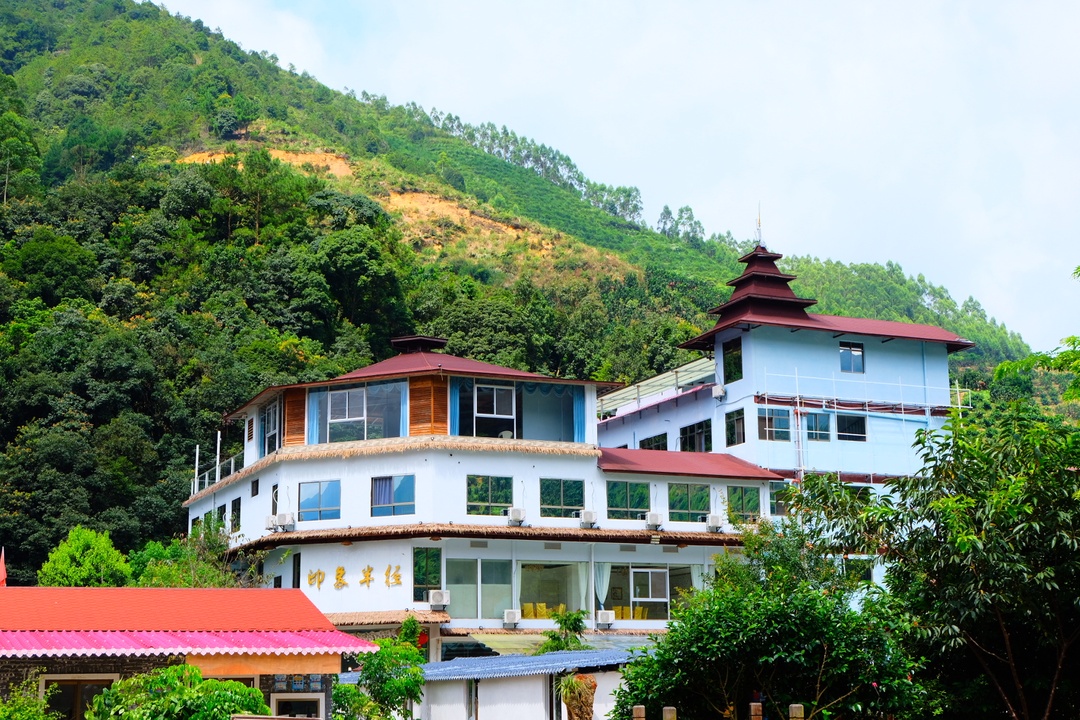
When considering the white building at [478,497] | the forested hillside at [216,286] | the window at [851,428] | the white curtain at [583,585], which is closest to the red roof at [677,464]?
the white building at [478,497]

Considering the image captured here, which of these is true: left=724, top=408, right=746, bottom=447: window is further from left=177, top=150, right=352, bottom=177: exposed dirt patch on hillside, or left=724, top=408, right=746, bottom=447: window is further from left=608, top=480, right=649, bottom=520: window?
left=177, top=150, right=352, bottom=177: exposed dirt patch on hillside

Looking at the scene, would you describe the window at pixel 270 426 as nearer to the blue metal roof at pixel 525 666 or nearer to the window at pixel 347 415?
the window at pixel 347 415

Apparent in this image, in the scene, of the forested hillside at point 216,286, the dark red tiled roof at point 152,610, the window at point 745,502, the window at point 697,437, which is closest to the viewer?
the dark red tiled roof at point 152,610

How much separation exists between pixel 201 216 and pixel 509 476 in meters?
35.2

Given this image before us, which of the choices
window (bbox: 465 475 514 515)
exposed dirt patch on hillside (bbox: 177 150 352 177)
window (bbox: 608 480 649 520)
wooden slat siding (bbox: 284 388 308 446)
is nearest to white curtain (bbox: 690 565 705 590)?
window (bbox: 608 480 649 520)

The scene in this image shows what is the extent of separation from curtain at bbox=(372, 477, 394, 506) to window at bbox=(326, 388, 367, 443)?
4.32 feet

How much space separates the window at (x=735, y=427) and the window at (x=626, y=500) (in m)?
5.14

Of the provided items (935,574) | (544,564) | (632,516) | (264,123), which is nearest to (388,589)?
(544,564)

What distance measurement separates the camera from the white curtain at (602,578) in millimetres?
35344

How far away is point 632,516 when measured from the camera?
36.5 metres

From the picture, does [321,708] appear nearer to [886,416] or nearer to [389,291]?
[886,416]

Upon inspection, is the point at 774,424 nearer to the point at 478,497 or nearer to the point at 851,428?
the point at 851,428

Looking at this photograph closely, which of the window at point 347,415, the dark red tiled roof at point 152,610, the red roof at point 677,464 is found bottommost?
the dark red tiled roof at point 152,610

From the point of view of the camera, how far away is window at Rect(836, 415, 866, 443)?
41125mm
